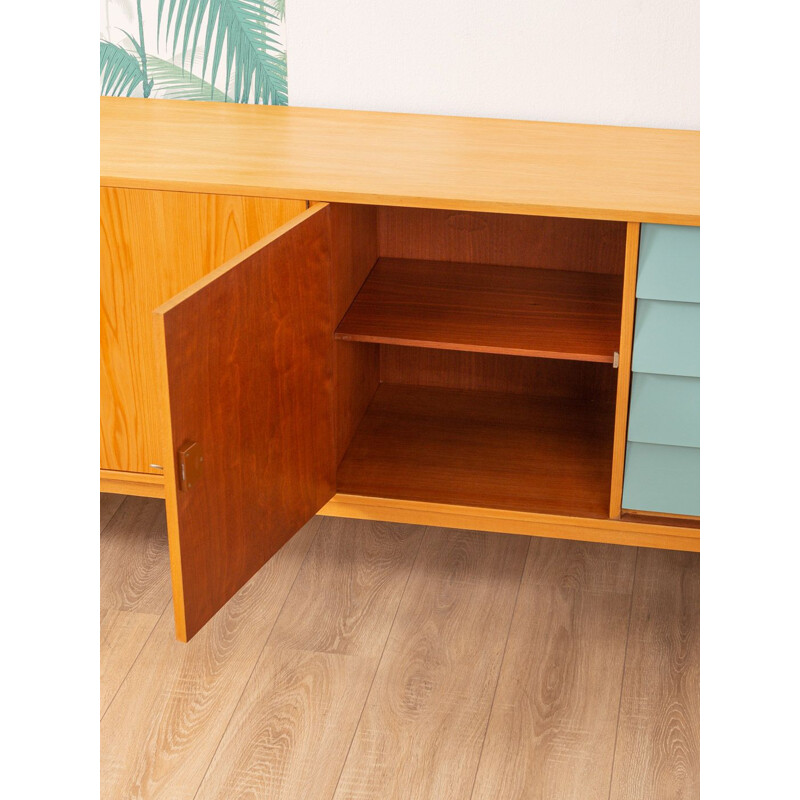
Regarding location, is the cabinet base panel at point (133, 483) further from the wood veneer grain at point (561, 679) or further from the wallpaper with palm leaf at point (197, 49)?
the wallpaper with palm leaf at point (197, 49)

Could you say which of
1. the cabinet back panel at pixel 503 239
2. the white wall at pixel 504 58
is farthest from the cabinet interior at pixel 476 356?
the white wall at pixel 504 58

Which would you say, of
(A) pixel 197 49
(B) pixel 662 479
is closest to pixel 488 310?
(B) pixel 662 479

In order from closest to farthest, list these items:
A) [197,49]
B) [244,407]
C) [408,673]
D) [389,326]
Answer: [244,407], [408,673], [389,326], [197,49]

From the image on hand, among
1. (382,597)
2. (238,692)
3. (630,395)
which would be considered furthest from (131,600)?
(630,395)

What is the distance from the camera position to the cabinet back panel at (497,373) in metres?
2.05

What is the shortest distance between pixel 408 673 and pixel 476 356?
723 millimetres

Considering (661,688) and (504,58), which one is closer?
(661,688)

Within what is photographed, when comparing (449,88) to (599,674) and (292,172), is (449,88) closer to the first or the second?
(292,172)

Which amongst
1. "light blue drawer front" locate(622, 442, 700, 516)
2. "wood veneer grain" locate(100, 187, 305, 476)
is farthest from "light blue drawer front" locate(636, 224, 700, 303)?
"wood veneer grain" locate(100, 187, 305, 476)

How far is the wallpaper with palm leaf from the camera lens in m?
1.99

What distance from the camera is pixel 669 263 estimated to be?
4.79 feet

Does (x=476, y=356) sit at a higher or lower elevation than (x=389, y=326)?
lower

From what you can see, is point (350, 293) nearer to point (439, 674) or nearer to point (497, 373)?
point (497, 373)

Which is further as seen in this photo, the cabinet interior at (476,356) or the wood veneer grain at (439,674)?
the cabinet interior at (476,356)
